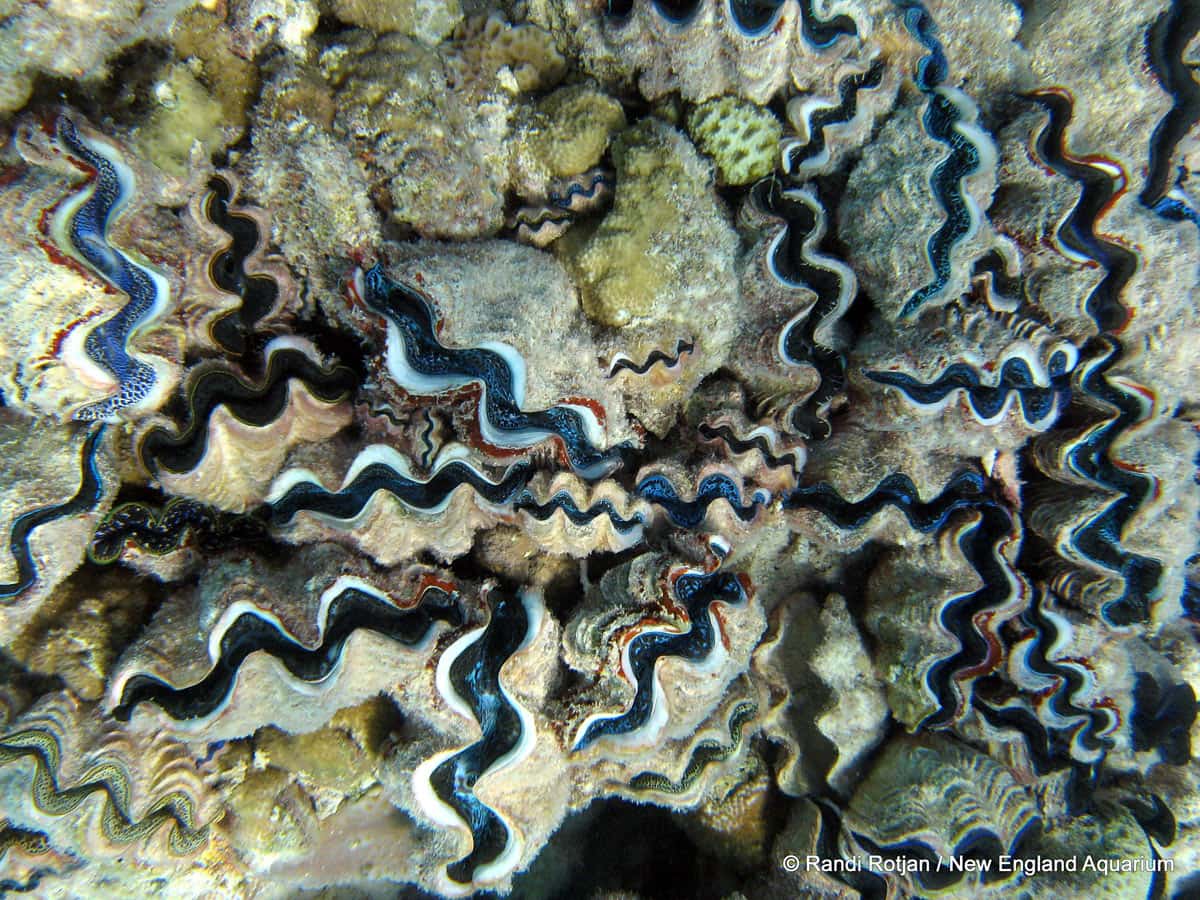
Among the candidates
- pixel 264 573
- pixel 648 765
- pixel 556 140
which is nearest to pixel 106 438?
pixel 264 573

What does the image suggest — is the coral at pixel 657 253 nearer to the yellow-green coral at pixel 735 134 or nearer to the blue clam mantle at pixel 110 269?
the yellow-green coral at pixel 735 134

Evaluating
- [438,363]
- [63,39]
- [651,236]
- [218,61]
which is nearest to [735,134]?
[651,236]

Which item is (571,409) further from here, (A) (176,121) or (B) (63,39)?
(B) (63,39)

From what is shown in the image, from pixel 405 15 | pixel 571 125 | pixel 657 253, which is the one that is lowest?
pixel 657 253

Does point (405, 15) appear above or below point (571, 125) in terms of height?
above

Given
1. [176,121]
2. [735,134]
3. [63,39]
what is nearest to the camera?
[63,39]

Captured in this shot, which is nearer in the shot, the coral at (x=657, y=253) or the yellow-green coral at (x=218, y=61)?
the yellow-green coral at (x=218, y=61)

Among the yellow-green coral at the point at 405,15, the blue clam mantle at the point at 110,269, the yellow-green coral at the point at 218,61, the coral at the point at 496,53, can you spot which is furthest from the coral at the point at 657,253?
the blue clam mantle at the point at 110,269

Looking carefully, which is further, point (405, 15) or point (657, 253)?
point (657, 253)
